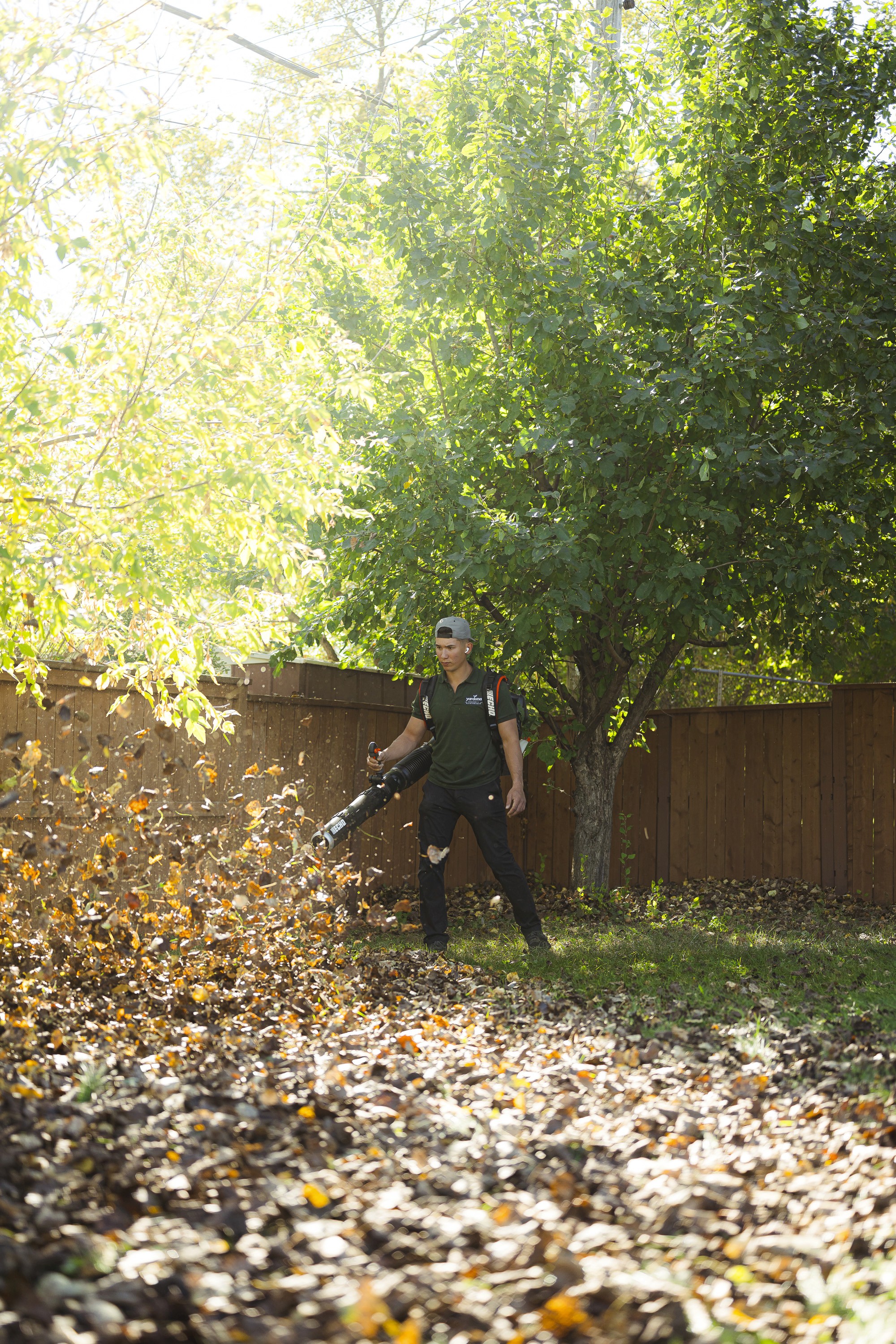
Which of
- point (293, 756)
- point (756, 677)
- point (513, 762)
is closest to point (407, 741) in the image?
point (513, 762)

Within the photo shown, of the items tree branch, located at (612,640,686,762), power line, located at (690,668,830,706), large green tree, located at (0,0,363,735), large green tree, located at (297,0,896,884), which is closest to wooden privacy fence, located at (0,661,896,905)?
power line, located at (690,668,830,706)

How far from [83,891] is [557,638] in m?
3.72

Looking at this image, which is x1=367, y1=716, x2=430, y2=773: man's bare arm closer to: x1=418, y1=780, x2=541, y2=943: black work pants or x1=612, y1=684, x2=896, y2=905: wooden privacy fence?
x1=418, y1=780, x2=541, y2=943: black work pants

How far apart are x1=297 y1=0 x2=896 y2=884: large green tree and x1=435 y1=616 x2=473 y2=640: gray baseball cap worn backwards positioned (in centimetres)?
27

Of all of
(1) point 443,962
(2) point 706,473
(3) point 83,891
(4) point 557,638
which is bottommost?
(1) point 443,962

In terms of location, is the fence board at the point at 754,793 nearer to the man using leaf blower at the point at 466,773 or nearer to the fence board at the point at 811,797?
the fence board at the point at 811,797

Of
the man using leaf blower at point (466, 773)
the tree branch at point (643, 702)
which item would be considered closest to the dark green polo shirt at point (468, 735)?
the man using leaf blower at point (466, 773)

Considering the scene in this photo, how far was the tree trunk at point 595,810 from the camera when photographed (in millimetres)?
8117

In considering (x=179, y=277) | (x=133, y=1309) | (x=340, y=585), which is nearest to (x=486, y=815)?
(x=340, y=585)

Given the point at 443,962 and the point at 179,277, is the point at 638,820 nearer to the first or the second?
the point at 443,962

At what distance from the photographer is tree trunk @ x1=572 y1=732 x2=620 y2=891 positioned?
8117 mm

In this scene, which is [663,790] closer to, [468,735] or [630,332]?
[468,735]

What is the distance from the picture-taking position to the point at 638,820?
973 centimetres

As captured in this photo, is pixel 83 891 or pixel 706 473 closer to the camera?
pixel 83 891
